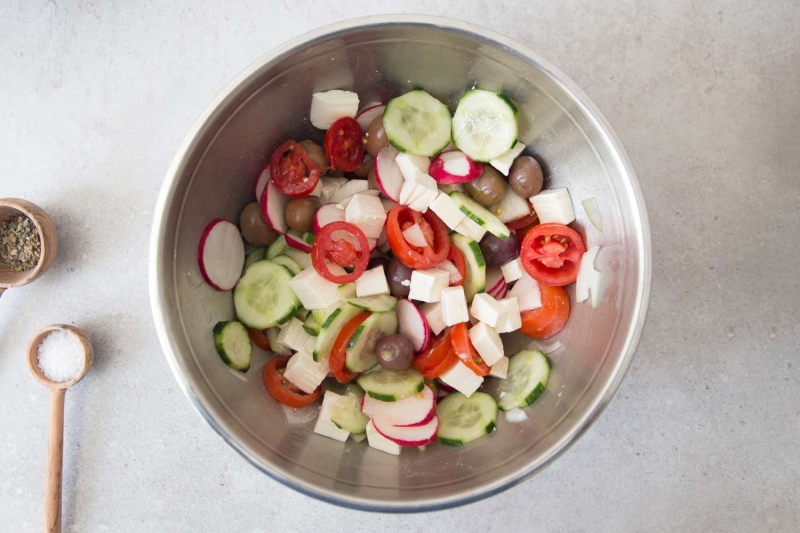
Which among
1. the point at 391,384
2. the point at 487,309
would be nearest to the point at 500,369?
the point at 487,309

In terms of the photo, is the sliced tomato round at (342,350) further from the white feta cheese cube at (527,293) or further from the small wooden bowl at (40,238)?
the small wooden bowl at (40,238)

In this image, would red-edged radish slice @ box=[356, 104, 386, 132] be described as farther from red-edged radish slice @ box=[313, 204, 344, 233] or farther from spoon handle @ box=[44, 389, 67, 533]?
spoon handle @ box=[44, 389, 67, 533]

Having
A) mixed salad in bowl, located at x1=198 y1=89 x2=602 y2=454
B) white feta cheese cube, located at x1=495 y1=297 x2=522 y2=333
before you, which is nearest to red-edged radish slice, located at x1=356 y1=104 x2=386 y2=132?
mixed salad in bowl, located at x1=198 y1=89 x2=602 y2=454

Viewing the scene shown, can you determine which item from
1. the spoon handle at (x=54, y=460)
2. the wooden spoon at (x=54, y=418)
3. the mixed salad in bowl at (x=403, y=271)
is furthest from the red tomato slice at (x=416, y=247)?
the spoon handle at (x=54, y=460)

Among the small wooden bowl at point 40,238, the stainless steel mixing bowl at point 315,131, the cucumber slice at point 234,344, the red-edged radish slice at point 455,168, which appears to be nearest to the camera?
the stainless steel mixing bowl at point 315,131

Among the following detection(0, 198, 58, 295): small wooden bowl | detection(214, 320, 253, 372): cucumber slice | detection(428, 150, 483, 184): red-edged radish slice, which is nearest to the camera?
detection(214, 320, 253, 372): cucumber slice
